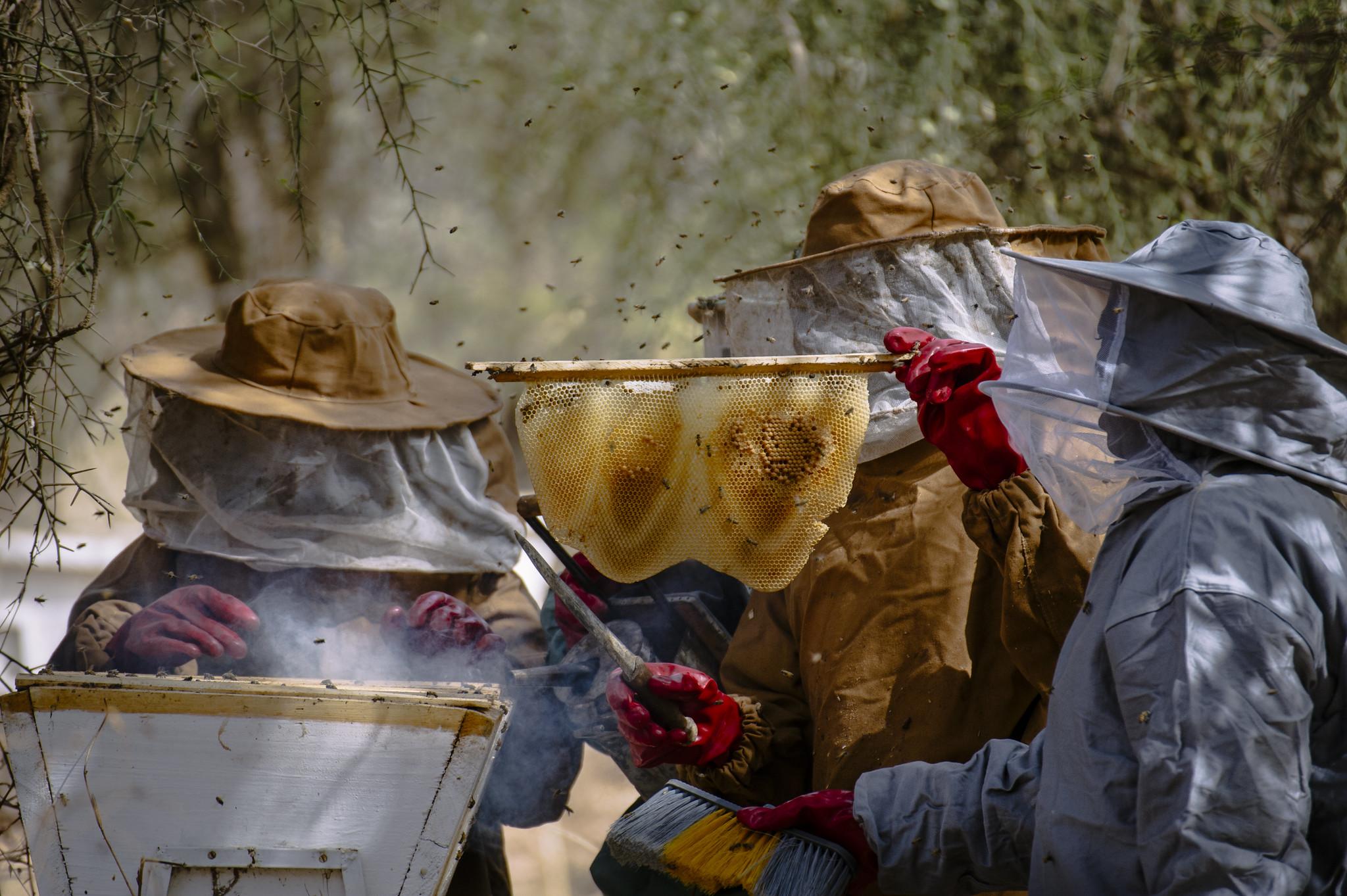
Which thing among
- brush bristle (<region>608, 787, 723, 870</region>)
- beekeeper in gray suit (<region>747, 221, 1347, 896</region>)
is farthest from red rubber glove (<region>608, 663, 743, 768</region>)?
beekeeper in gray suit (<region>747, 221, 1347, 896</region>)

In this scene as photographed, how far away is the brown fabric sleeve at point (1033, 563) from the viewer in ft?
5.57

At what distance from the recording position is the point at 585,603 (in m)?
2.67

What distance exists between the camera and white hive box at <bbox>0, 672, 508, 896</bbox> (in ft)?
5.27

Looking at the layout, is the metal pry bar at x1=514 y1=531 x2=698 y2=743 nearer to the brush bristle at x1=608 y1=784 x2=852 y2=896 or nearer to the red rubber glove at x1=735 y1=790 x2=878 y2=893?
the brush bristle at x1=608 y1=784 x2=852 y2=896

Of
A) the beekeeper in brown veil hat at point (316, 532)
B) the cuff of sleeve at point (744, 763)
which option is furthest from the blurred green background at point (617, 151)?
the cuff of sleeve at point (744, 763)

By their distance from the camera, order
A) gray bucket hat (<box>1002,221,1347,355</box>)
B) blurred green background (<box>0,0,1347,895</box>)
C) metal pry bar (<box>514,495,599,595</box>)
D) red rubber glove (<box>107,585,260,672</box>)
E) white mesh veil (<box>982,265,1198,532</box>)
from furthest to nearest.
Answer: blurred green background (<box>0,0,1347,895</box>), red rubber glove (<box>107,585,260,672</box>), metal pry bar (<box>514,495,599,595</box>), white mesh veil (<box>982,265,1198,532</box>), gray bucket hat (<box>1002,221,1347,355</box>)

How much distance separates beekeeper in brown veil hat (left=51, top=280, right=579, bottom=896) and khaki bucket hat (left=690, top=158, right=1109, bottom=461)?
1.06 meters

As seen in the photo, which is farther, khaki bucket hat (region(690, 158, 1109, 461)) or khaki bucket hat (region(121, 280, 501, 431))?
khaki bucket hat (region(121, 280, 501, 431))

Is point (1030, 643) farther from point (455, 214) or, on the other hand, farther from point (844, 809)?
point (455, 214)

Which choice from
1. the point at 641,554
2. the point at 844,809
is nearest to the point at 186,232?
the point at 641,554

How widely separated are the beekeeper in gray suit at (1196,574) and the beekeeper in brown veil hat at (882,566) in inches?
15.4

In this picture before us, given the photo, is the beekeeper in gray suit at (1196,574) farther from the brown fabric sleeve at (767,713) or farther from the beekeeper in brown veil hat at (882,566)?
the brown fabric sleeve at (767,713)

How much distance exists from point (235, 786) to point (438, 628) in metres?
1.06

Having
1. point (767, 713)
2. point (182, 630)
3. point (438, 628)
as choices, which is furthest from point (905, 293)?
point (182, 630)
